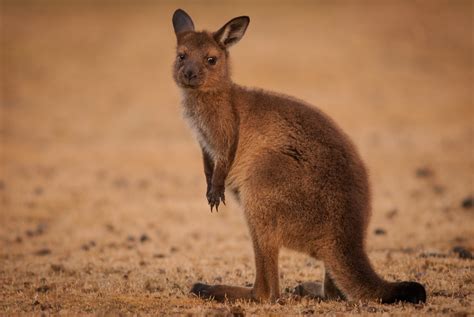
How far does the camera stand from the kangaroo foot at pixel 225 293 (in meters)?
7.57

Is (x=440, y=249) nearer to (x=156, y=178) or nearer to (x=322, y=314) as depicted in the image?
(x=322, y=314)

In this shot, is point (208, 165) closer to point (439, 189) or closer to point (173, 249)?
point (173, 249)

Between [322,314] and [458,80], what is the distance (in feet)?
122

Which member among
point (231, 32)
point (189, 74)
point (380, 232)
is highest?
point (231, 32)

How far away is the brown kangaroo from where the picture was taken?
702 centimetres

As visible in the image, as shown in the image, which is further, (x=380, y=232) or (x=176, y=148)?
(x=176, y=148)

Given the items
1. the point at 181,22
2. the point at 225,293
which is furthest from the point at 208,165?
the point at 181,22

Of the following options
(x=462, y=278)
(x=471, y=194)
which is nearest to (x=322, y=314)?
(x=462, y=278)

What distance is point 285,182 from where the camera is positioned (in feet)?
23.5

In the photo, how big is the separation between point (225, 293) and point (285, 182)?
1531 mm

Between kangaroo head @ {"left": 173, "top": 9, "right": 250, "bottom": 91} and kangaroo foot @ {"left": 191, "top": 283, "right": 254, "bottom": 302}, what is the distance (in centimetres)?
250

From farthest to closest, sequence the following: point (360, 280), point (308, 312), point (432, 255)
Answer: point (432, 255) < point (308, 312) < point (360, 280)

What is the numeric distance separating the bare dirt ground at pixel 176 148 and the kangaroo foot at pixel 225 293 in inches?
8.3

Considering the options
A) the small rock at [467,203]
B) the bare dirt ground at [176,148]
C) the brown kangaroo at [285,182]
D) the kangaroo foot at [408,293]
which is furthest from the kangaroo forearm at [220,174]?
the small rock at [467,203]
